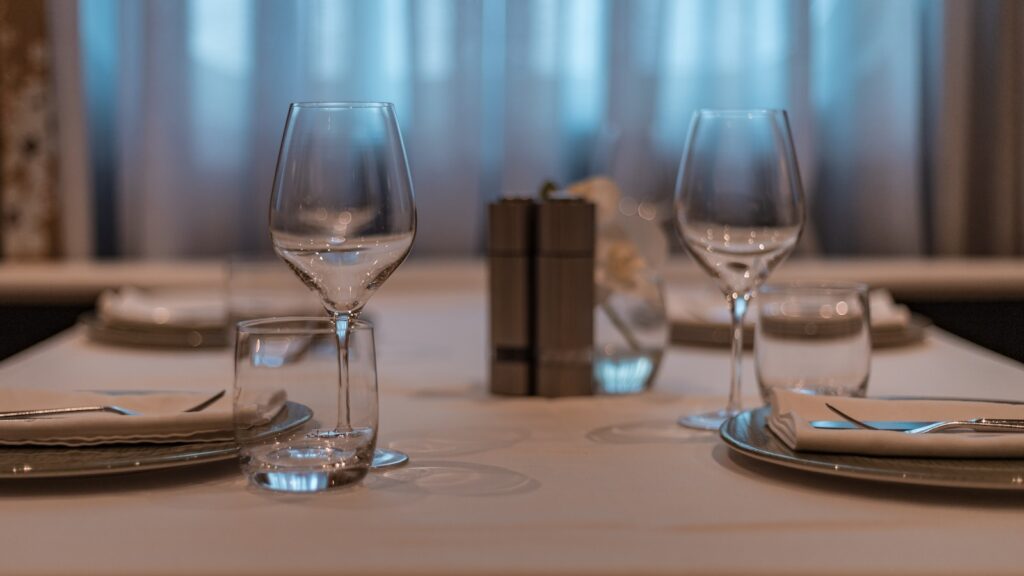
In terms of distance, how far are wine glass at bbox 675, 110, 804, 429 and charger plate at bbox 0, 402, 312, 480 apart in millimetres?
379

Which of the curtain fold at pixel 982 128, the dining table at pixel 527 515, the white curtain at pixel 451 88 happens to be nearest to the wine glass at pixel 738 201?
the dining table at pixel 527 515

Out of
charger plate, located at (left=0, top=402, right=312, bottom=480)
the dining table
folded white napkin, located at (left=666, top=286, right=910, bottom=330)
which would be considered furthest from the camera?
folded white napkin, located at (left=666, top=286, right=910, bottom=330)

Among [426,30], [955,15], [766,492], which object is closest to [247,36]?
[426,30]

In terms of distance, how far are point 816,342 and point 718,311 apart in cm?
57

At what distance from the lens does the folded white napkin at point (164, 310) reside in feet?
4.81

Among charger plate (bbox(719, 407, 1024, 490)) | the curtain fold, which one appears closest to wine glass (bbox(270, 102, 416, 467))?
charger plate (bbox(719, 407, 1024, 490))

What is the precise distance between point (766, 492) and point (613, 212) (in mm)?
533

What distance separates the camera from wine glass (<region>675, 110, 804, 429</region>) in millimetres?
947

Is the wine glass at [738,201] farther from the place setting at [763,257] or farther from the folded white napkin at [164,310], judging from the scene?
the folded white napkin at [164,310]

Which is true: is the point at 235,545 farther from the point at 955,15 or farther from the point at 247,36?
the point at 955,15

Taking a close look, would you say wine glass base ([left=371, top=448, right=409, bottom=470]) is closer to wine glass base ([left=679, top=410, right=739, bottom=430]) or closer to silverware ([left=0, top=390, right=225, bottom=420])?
silverware ([left=0, top=390, right=225, bottom=420])

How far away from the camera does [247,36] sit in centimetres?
272

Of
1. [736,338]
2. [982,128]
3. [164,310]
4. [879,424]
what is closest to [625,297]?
[736,338]

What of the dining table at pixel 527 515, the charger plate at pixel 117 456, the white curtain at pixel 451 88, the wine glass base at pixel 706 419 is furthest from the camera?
the white curtain at pixel 451 88
